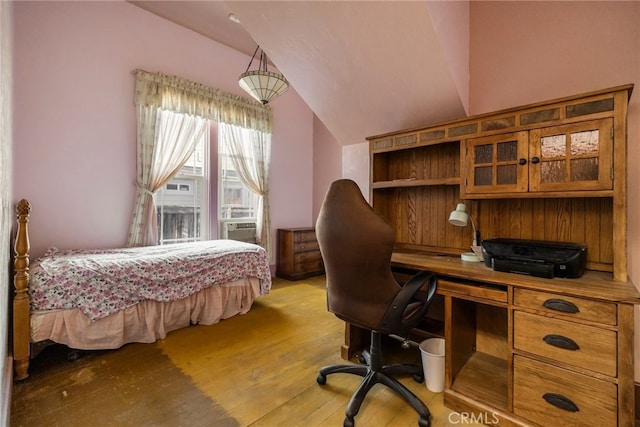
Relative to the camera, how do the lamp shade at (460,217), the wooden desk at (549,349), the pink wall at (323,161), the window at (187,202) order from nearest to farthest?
the wooden desk at (549,349) → the lamp shade at (460,217) → the window at (187,202) → the pink wall at (323,161)

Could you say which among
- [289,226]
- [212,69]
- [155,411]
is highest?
[212,69]

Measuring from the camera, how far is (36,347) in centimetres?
212

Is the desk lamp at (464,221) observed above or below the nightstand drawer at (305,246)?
above

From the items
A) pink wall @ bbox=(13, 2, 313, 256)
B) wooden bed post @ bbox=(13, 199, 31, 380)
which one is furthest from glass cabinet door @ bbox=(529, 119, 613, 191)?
pink wall @ bbox=(13, 2, 313, 256)

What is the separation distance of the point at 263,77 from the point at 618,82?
2.64m

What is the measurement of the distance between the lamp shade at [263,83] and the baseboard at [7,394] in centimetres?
276

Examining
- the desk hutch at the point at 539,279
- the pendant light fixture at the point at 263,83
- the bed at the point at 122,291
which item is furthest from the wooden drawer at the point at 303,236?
the desk hutch at the point at 539,279

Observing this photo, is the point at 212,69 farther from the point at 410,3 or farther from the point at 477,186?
the point at 477,186

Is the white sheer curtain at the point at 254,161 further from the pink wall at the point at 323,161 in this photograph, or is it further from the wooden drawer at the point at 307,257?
the pink wall at the point at 323,161

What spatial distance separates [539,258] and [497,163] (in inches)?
23.8

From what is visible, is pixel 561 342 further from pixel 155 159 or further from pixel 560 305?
pixel 155 159

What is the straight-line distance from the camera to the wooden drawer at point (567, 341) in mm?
1209

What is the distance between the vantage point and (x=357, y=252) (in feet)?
4.84

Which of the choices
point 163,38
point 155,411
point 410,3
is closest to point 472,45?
point 410,3
